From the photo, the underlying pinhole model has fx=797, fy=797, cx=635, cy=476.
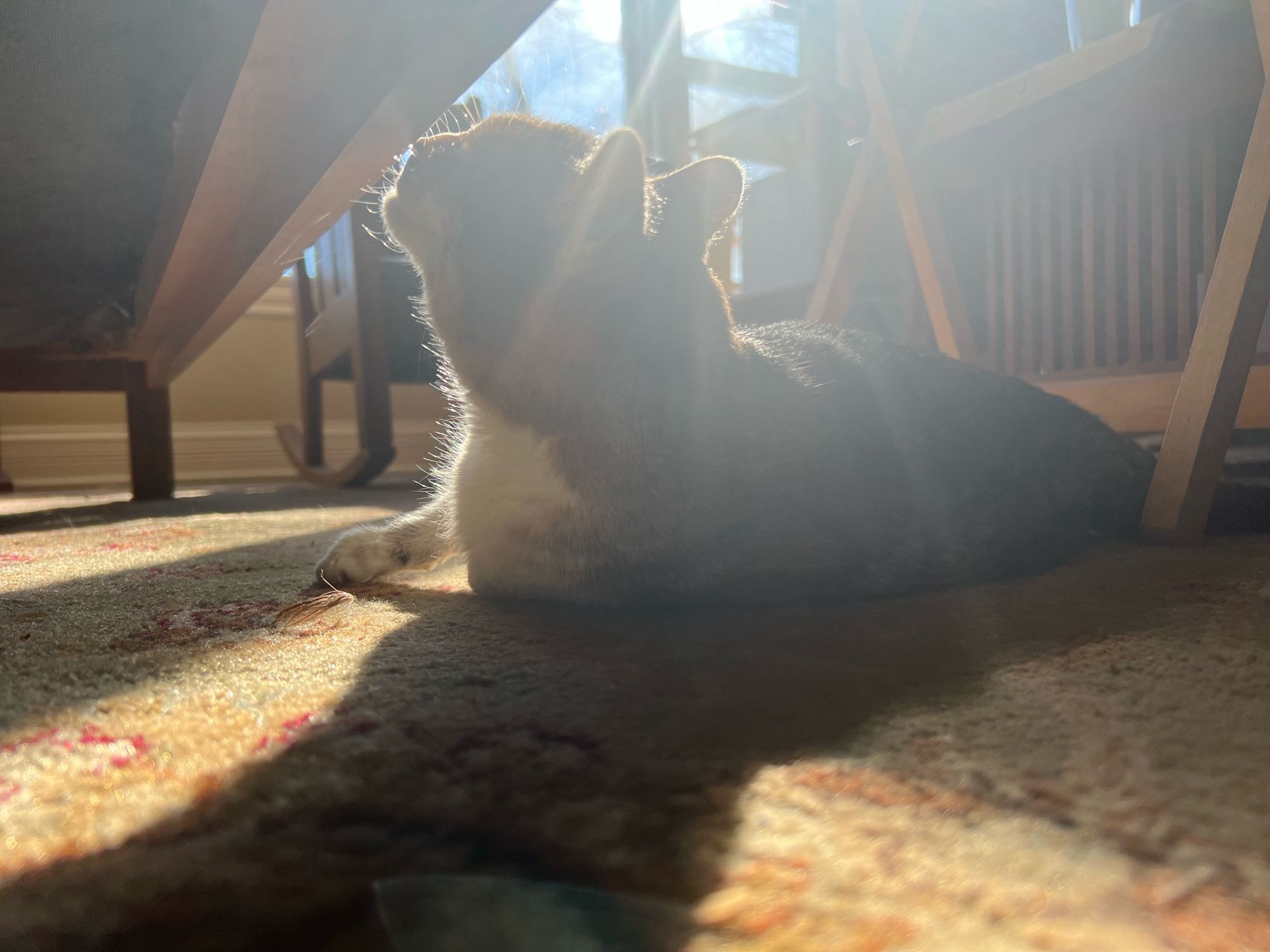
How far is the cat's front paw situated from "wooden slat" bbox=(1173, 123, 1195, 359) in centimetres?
178

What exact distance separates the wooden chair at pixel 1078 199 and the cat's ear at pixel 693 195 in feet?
3.03

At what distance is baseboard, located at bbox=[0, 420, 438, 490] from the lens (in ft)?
13.2

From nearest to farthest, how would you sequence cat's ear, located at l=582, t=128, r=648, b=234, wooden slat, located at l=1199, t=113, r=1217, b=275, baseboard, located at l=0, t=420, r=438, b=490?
cat's ear, located at l=582, t=128, r=648, b=234
wooden slat, located at l=1199, t=113, r=1217, b=275
baseboard, located at l=0, t=420, r=438, b=490

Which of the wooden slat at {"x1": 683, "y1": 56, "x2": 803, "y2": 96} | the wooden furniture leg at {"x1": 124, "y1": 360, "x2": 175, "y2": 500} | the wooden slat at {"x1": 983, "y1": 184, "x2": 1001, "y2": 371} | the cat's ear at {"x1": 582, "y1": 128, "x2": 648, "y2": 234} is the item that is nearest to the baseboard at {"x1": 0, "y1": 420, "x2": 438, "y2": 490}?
the wooden furniture leg at {"x1": 124, "y1": 360, "x2": 175, "y2": 500}

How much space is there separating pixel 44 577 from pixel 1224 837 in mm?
1322

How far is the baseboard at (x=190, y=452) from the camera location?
4027 millimetres

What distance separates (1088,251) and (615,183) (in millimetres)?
1577

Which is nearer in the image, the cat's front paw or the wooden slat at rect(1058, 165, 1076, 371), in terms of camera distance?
the cat's front paw

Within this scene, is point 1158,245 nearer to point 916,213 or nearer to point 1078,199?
point 1078,199

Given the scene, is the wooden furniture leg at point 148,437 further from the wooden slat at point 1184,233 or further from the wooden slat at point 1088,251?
the wooden slat at point 1184,233

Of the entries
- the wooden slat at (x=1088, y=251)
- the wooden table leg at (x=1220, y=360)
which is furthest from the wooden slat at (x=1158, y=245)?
the wooden table leg at (x=1220, y=360)

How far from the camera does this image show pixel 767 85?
139 inches

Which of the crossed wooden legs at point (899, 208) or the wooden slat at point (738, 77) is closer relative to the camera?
the crossed wooden legs at point (899, 208)

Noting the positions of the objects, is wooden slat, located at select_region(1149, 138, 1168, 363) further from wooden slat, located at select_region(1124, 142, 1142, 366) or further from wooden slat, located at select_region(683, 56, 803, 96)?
wooden slat, located at select_region(683, 56, 803, 96)
